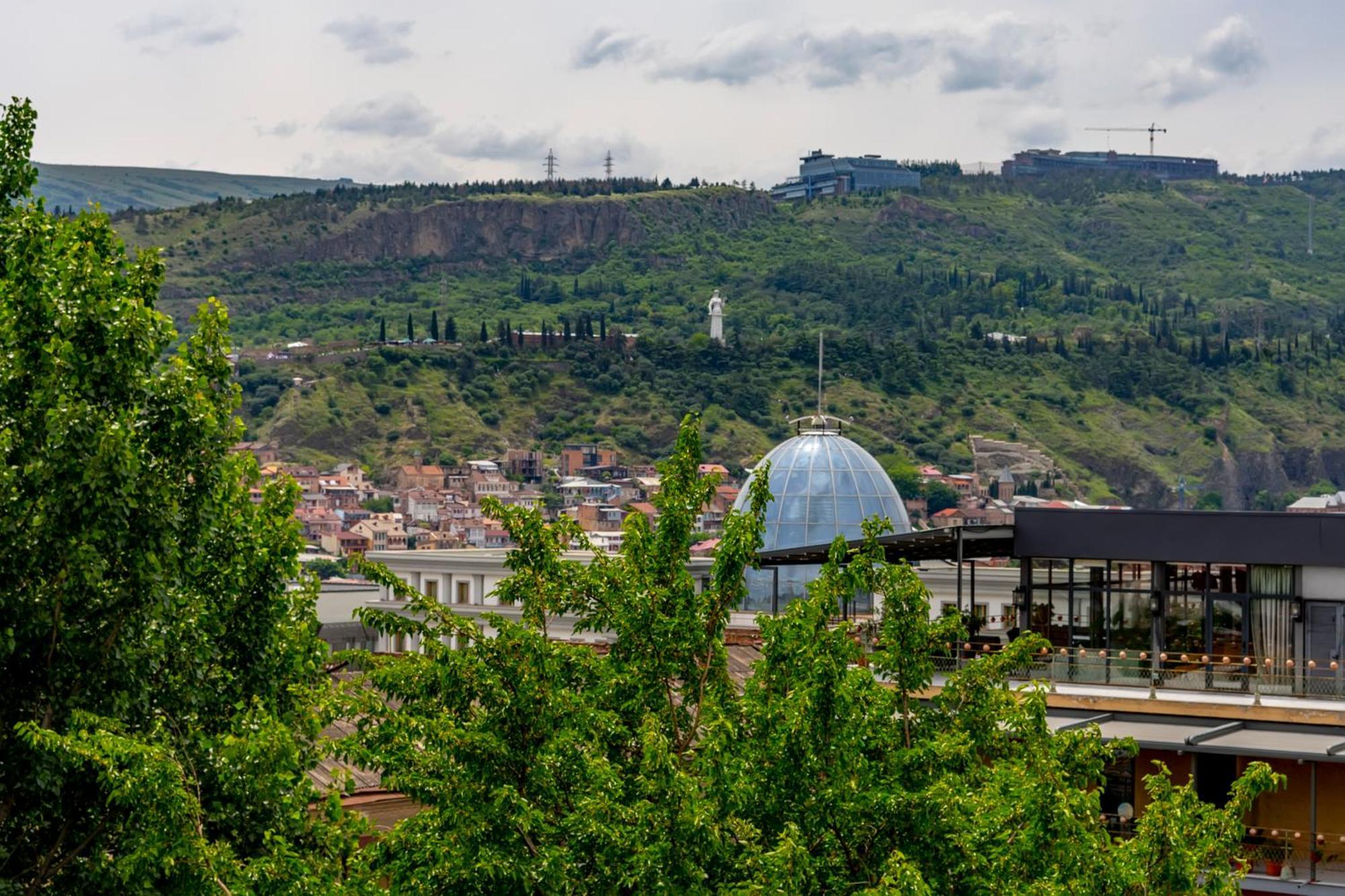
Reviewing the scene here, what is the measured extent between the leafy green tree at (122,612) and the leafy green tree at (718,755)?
1.15m

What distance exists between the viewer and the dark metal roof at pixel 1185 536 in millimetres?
27672

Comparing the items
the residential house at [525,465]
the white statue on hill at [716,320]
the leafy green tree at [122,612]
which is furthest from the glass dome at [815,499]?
the white statue on hill at [716,320]

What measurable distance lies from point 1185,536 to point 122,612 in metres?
16.2

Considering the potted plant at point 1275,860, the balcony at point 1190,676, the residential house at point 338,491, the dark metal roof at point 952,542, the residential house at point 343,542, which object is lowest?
the residential house at point 343,542

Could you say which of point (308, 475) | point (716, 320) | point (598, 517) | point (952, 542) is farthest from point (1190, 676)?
point (716, 320)

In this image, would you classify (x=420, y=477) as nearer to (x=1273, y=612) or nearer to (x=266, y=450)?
(x=266, y=450)

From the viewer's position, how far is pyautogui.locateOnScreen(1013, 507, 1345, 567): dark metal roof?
27.7 meters

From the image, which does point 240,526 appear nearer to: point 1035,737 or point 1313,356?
point 1035,737

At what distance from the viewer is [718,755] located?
57.1 feet

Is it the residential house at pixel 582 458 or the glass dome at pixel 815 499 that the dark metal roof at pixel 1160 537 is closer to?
the glass dome at pixel 815 499

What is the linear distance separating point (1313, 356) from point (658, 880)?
190 meters

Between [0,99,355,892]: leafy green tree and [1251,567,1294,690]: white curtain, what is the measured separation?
14.9 m

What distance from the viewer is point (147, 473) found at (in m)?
16.1

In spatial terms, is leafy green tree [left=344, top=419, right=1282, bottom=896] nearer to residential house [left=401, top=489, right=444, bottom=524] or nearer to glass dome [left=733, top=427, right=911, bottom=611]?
glass dome [left=733, top=427, right=911, bottom=611]
